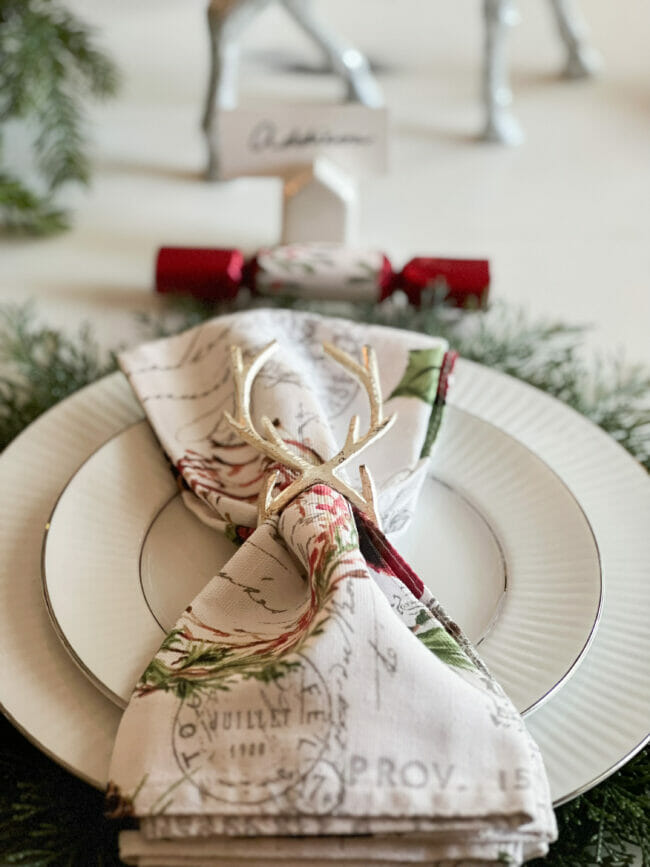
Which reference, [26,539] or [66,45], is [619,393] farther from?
[66,45]

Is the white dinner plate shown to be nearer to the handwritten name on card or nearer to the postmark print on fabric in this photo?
the postmark print on fabric

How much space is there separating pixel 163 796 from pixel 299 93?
75 centimetres

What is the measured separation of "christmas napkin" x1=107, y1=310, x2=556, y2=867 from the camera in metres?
0.30

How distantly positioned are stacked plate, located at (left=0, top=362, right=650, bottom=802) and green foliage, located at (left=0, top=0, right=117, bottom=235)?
31 centimetres

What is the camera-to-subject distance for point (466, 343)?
625 millimetres

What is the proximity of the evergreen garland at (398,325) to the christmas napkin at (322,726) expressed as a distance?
78 mm

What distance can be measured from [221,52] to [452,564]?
1.62ft

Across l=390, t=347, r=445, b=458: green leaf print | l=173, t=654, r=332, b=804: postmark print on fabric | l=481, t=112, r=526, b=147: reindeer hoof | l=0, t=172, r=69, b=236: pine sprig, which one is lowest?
l=173, t=654, r=332, b=804: postmark print on fabric

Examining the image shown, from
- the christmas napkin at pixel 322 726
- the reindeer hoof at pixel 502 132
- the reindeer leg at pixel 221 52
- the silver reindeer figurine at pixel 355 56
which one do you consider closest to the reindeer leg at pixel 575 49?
the silver reindeer figurine at pixel 355 56

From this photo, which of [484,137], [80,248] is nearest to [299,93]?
[484,137]

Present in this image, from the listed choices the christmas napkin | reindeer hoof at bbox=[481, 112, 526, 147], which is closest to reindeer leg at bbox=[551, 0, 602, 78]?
reindeer hoof at bbox=[481, 112, 526, 147]

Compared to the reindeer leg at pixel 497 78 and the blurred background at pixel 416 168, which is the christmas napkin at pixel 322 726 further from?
the reindeer leg at pixel 497 78

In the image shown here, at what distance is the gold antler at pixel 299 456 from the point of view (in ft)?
1.29

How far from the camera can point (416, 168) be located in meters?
0.84
